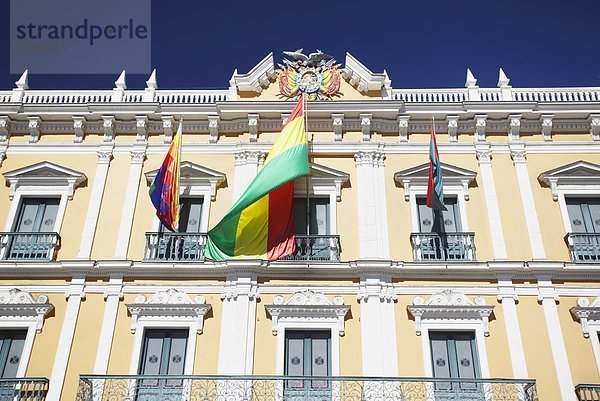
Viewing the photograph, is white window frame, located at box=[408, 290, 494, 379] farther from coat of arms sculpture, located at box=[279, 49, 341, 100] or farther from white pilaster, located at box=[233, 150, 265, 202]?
coat of arms sculpture, located at box=[279, 49, 341, 100]

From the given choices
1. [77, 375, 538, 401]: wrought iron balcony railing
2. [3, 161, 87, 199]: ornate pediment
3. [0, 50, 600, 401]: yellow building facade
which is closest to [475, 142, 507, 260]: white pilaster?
[0, 50, 600, 401]: yellow building facade

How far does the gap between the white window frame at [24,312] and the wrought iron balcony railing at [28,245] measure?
0.96 m

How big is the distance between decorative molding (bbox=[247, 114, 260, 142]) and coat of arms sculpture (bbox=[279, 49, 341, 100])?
116cm

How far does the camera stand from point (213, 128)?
17.2 meters

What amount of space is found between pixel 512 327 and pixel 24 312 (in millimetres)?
10828

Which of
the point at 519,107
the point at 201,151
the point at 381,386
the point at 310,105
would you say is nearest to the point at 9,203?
the point at 201,151

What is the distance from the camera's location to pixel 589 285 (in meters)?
14.6

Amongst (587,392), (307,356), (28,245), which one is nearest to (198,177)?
(28,245)

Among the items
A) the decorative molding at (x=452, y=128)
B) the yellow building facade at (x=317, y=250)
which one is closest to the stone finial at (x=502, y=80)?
the yellow building facade at (x=317, y=250)

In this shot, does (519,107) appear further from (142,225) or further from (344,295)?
(142,225)

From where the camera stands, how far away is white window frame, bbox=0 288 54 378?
568 inches

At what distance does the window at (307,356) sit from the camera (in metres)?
13.3

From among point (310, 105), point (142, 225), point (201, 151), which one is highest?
point (310, 105)

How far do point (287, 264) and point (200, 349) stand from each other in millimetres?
2709
